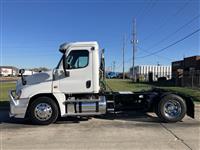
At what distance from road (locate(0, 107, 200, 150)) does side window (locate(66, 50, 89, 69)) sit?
1865 mm

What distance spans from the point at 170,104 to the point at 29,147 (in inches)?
202

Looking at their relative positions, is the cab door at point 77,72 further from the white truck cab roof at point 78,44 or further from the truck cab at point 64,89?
the white truck cab roof at point 78,44

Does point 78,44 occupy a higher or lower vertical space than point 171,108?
higher

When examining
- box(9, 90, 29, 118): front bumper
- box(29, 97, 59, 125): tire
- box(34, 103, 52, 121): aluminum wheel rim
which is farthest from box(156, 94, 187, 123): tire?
box(9, 90, 29, 118): front bumper

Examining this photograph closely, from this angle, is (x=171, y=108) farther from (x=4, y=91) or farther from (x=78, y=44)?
(x=4, y=91)

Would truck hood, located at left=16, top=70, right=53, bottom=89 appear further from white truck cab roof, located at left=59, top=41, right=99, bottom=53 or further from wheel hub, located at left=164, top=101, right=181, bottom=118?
wheel hub, located at left=164, top=101, right=181, bottom=118

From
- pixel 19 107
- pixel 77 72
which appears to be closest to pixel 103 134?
pixel 77 72

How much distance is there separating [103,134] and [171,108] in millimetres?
3056

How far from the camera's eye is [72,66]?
9.80 m

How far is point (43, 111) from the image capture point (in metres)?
9.48

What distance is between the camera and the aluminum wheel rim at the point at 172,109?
32.4ft

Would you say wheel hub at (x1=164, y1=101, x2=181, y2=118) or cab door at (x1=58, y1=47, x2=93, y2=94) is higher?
cab door at (x1=58, y1=47, x2=93, y2=94)

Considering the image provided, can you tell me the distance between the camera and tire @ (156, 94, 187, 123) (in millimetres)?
9828

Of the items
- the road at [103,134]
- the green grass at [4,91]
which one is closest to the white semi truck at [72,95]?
the road at [103,134]
